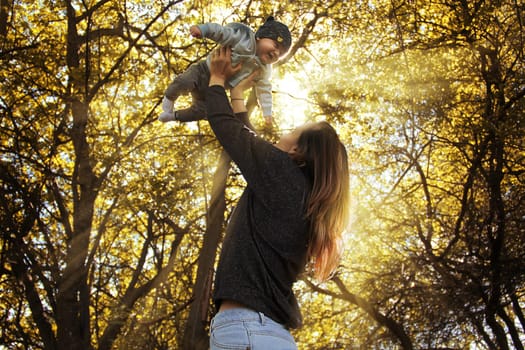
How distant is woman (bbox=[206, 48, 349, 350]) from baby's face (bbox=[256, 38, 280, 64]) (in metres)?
0.60

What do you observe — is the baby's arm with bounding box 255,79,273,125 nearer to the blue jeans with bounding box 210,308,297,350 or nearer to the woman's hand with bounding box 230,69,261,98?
the woman's hand with bounding box 230,69,261,98

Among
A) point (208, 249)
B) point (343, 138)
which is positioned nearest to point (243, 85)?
point (208, 249)

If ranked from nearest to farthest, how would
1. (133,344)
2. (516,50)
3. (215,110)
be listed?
(215,110) < (516,50) < (133,344)

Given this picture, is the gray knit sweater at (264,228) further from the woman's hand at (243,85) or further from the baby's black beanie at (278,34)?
the baby's black beanie at (278,34)

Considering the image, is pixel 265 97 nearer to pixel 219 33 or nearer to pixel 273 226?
pixel 219 33

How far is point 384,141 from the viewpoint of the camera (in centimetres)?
974

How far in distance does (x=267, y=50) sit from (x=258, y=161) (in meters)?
0.92

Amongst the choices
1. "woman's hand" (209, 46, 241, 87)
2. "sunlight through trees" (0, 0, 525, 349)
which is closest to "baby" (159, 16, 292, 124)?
"woman's hand" (209, 46, 241, 87)

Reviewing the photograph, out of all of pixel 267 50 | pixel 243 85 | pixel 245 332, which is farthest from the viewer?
pixel 267 50

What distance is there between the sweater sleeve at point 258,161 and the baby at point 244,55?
62cm

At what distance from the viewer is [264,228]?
213 cm

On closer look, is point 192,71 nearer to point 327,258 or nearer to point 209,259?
point 327,258

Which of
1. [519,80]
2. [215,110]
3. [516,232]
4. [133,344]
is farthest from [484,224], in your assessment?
[215,110]

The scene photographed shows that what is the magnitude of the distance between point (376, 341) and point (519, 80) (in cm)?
456
